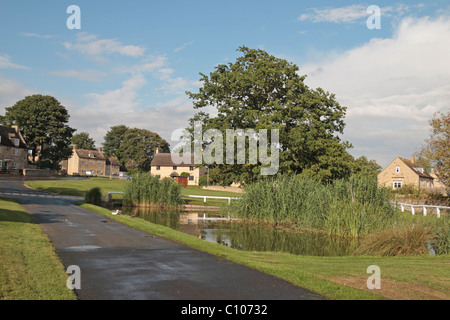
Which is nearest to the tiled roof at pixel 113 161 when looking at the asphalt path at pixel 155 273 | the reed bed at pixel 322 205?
the reed bed at pixel 322 205

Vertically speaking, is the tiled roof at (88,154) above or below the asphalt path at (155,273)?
above

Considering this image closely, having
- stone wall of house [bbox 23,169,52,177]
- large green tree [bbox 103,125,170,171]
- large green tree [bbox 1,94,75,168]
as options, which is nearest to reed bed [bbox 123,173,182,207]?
stone wall of house [bbox 23,169,52,177]

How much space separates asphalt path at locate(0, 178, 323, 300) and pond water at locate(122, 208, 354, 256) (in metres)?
4.76

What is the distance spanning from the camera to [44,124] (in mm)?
85375

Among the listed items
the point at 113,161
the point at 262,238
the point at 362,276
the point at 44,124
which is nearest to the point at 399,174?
the point at 262,238

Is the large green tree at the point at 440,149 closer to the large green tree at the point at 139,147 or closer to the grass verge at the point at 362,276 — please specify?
the grass verge at the point at 362,276

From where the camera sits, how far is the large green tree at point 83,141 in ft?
460

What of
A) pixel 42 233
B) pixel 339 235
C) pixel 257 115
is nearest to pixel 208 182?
pixel 257 115

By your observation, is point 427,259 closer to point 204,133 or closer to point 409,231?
point 409,231

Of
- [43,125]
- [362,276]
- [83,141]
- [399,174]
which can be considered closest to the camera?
[362,276]

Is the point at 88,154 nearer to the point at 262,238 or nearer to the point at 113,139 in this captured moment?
the point at 113,139

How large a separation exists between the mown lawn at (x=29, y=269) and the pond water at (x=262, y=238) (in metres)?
8.23

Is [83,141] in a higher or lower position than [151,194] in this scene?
higher

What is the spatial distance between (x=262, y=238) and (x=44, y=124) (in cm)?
7701
